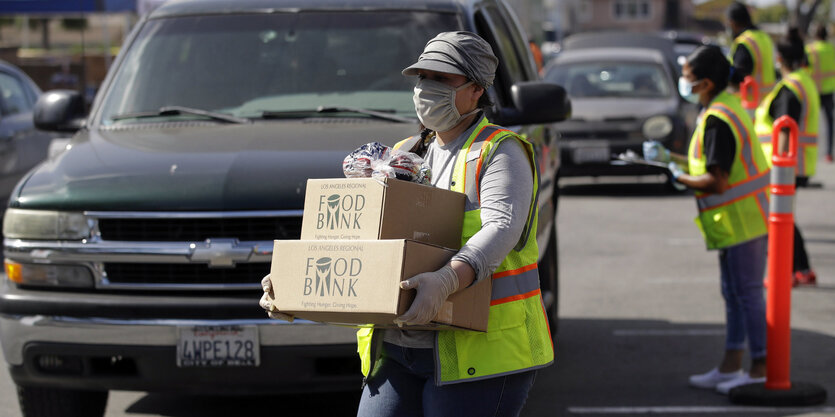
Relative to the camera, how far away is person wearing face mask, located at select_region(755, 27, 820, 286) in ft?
30.5

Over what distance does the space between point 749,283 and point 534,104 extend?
1411mm

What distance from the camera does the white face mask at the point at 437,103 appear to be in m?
3.45

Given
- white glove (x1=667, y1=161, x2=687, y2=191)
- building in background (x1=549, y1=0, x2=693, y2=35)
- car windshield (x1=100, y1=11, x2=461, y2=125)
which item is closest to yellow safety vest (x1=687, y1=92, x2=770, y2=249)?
white glove (x1=667, y1=161, x2=687, y2=191)

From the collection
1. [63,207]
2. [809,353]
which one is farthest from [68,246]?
[809,353]

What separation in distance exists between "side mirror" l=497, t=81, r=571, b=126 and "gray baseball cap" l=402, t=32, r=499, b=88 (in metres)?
2.44

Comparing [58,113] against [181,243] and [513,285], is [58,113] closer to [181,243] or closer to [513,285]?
[181,243]

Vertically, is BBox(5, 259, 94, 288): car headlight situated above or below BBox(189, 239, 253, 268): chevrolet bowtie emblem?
below

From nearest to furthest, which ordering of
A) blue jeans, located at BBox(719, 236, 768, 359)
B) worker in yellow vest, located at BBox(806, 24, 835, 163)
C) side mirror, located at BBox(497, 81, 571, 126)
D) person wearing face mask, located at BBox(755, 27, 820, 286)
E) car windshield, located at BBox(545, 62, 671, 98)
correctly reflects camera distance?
side mirror, located at BBox(497, 81, 571, 126) → blue jeans, located at BBox(719, 236, 768, 359) → person wearing face mask, located at BBox(755, 27, 820, 286) → car windshield, located at BBox(545, 62, 671, 98) → worker in yellow vest, located at BBox(806, 24, 835, 163)

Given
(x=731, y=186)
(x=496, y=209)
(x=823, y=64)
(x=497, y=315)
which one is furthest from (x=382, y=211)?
(x=823, y=64)

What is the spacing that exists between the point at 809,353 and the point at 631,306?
1713mm

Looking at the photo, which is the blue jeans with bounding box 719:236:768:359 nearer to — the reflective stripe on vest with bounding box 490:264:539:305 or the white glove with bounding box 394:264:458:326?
the reflective stripe on vest with bounding box 490:264:539:305

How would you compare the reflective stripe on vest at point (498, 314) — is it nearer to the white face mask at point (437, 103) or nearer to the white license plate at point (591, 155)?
the white face mask at point (437, 103)

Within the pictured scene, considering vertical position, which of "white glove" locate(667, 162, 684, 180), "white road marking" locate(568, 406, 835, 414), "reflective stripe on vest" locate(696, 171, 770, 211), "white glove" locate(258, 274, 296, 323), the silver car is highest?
"white glove" locate(258, 274, 296, 323)

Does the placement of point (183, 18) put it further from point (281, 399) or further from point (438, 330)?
point (438, 330)
